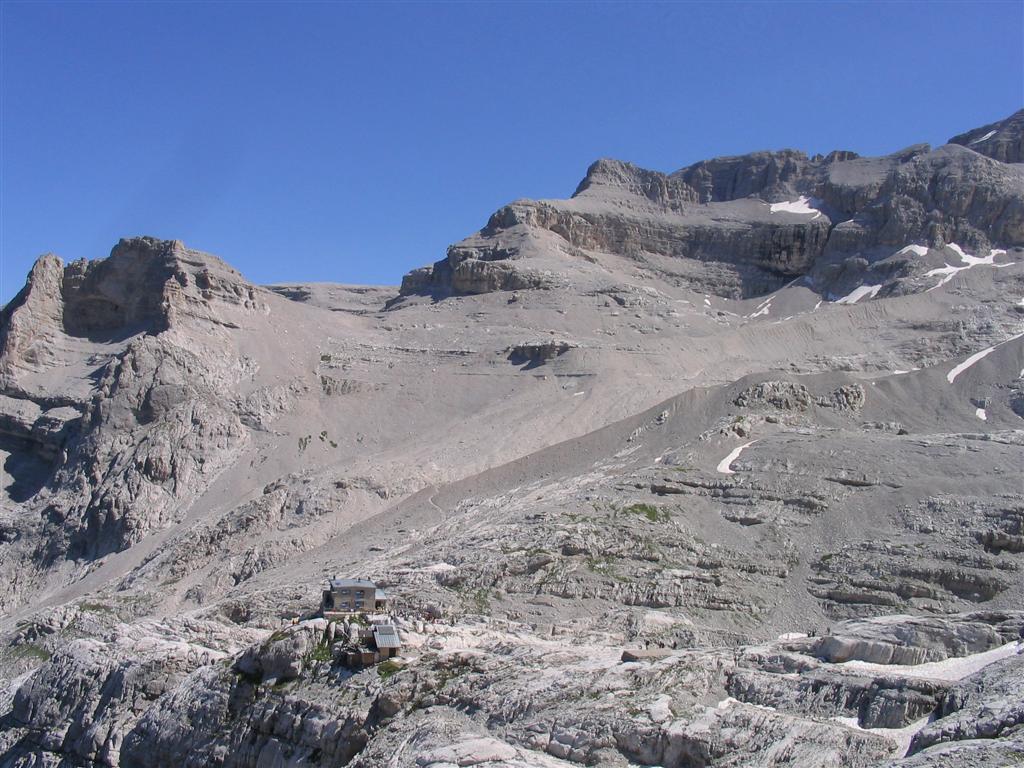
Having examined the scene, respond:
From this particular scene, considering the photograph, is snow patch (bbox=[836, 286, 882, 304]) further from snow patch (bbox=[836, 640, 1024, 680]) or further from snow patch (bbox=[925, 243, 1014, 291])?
snow patch (bbox=[836, 640, 1024, 680])

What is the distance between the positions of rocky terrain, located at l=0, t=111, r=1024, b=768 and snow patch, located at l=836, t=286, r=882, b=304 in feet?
1.09

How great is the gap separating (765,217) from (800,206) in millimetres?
4799

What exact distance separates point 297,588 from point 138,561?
1980cm

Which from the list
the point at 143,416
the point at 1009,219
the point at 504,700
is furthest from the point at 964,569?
the point at 1009,219

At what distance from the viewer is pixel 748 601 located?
40969 mm

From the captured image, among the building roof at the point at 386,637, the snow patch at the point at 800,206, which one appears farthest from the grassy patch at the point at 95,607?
the snow patch at the point at 800,206

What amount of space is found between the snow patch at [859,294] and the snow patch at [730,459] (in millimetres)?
→ 57082

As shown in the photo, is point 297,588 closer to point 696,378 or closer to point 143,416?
point 143,416

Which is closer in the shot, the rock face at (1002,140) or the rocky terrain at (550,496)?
the rocky terrain at (550,496)

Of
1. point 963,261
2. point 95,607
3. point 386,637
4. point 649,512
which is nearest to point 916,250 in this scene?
point 963,261

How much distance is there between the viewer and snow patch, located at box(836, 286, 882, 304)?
10669 cm

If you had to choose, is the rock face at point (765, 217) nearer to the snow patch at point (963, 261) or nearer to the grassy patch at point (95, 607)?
the snow patch at point (963, 261)

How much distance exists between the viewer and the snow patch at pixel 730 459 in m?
50.3

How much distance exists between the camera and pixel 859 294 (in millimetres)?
108188
